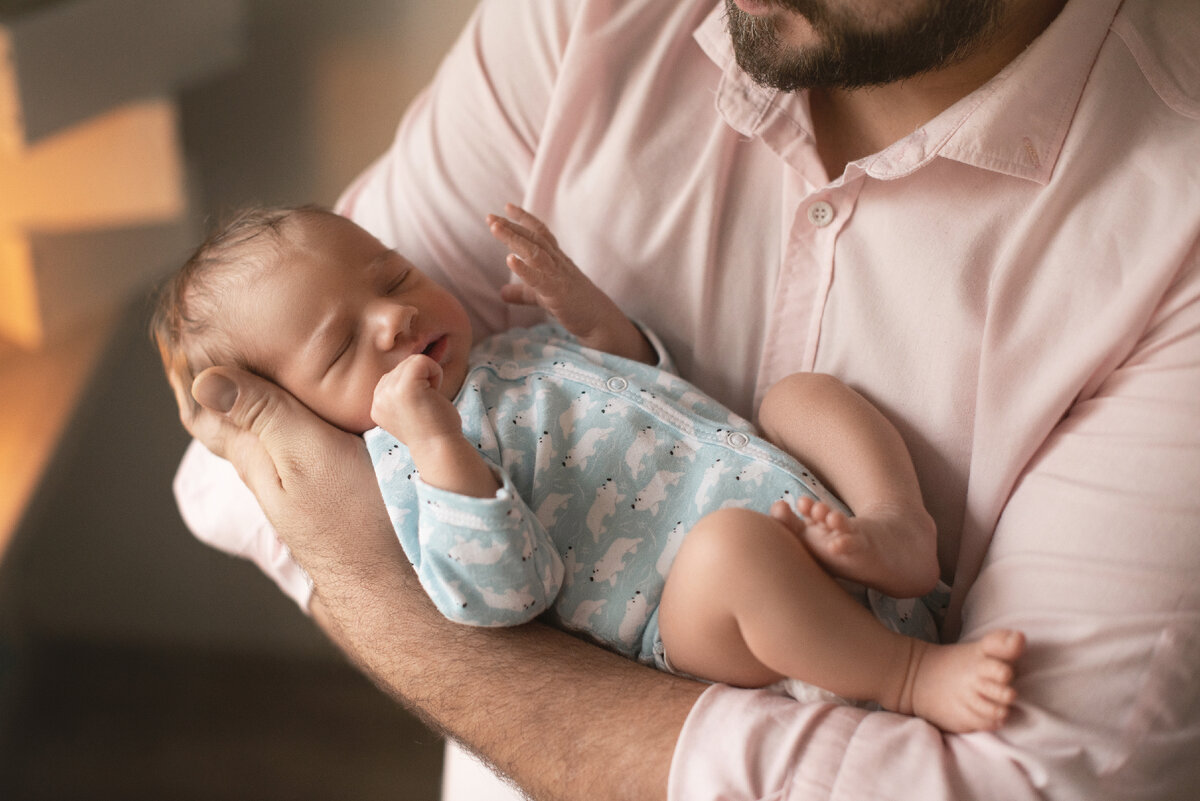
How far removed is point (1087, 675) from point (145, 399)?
2.16 meters

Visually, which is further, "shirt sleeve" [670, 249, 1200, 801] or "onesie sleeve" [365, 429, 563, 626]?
"onesie sleeve" [365, 429, 563, 626]

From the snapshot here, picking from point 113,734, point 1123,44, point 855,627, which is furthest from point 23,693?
point 1123,44

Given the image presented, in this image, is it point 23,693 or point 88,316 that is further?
point 88,316

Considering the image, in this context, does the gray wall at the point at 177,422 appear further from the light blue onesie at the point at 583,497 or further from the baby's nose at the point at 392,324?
the light blue onesie at the point at 583,497

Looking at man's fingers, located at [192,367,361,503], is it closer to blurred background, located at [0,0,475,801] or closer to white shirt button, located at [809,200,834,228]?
white shirt button, located at [809,200,834,228]

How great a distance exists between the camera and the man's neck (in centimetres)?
107

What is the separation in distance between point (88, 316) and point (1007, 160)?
218cm

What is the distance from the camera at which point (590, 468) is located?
43.4 inches

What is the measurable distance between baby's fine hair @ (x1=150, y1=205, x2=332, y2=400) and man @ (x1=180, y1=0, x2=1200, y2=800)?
73 mm

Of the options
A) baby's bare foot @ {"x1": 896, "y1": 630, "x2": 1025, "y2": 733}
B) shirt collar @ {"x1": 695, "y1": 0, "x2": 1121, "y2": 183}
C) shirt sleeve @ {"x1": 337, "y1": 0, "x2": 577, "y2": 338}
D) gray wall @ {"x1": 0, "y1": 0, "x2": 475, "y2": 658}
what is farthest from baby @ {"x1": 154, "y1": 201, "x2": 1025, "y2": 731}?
gray wall @ {"x1": 0, "y1": 0, "x2": 475, "y2": 658}

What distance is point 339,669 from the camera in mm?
2385

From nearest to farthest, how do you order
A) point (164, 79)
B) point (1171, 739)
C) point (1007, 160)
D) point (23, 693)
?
1. point (1171, 739)
2. point (1007, 160)
3. point (23, 693)
4. point (164, 79)

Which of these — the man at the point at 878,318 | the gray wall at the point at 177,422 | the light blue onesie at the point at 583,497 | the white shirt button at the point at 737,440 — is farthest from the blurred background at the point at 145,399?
the white shirt button at the point at 737,440

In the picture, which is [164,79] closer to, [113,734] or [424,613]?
[113,734]
